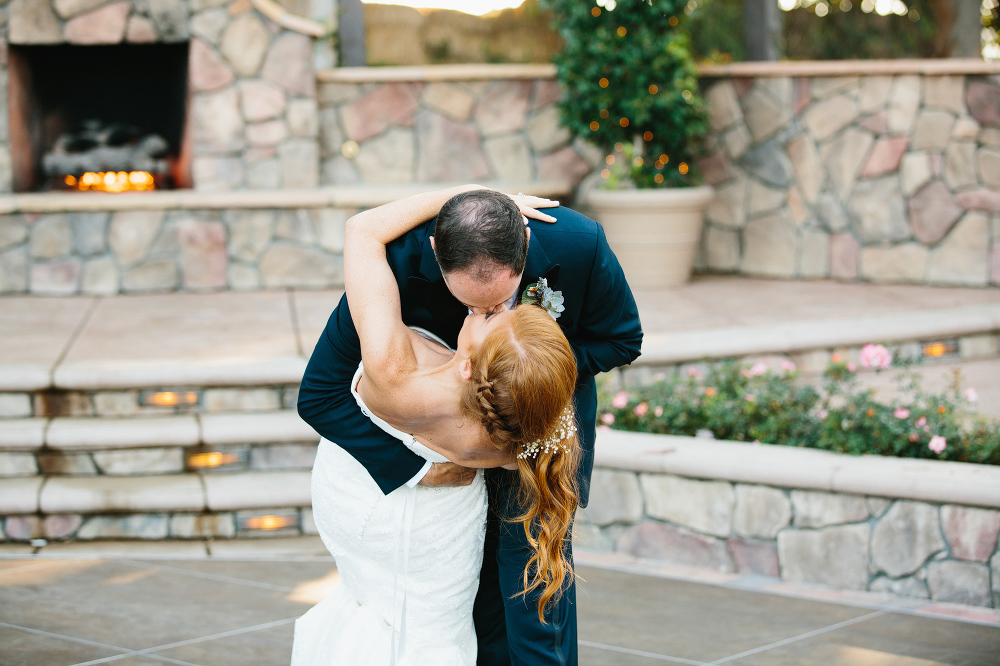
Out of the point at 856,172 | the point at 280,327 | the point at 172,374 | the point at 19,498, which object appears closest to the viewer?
the point at 19,498

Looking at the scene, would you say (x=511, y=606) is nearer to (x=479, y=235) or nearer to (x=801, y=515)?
(x=479, y=235)

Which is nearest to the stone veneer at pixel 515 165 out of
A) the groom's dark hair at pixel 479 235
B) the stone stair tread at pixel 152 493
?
the stone stair tread at pixel 152 493

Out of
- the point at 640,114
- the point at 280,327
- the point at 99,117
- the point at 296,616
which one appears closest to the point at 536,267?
the point at 296,616

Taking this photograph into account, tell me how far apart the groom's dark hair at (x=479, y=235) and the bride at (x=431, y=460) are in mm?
115

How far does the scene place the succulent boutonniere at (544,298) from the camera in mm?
1857

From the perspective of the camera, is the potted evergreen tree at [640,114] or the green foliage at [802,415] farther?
the potted evergreen tree at [640,114]

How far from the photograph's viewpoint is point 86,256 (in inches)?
212

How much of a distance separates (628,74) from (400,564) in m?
4.20

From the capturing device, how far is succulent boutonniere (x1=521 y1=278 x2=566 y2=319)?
1857 mm

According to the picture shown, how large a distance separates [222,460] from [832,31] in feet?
26.9

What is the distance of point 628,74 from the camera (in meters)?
5.52

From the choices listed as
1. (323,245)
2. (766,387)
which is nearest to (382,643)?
(766,387)

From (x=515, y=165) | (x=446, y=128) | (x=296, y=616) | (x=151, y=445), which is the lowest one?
(x=296, y=616)

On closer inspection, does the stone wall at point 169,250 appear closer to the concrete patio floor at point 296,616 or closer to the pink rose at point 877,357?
the concrete patio floor at point 296,616
